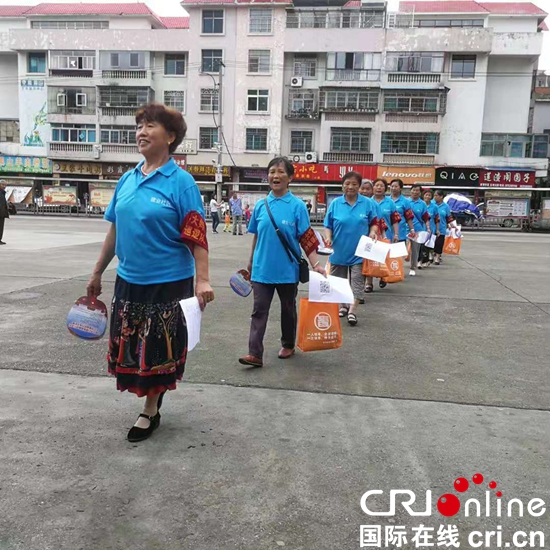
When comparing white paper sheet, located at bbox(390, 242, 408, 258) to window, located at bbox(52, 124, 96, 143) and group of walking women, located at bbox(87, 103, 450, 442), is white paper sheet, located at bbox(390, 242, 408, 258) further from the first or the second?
window, located at bbox(52, 124, 96, 143)

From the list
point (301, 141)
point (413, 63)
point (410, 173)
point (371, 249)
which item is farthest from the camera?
point (301, 141)

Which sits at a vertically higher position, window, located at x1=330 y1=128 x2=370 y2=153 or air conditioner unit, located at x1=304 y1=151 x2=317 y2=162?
window, located at x1=330 y1=128 x2=370 y2=153

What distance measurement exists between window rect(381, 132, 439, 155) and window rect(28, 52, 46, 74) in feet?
78.0

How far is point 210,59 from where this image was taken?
3538cm

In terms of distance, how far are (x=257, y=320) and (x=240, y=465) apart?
1767 millimetres

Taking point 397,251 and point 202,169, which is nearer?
point 397,251

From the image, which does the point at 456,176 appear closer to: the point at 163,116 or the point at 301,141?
the point at 301,141

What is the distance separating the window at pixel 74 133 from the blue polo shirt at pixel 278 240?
35.2 meters

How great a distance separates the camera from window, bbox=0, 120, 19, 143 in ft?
127

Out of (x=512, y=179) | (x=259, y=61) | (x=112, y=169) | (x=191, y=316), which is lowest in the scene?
(x=191, y=316)

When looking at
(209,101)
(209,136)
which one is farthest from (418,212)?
(209,101)

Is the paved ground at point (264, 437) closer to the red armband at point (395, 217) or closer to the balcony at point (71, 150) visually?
the red armband at point (395, 217)

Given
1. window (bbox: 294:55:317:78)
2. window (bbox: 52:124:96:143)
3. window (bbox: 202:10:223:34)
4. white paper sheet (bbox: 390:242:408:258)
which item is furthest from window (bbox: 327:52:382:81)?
white paper sheet (bbox: 390:242:408:258)

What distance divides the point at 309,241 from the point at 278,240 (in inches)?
10.9
